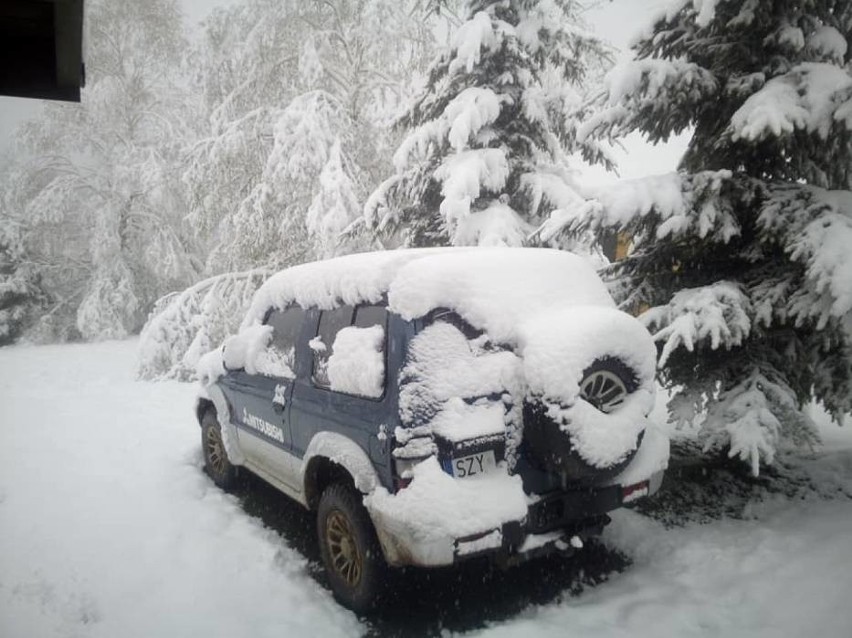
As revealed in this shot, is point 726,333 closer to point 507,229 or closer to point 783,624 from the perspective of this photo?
point 783,624

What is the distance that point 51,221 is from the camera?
17.6 m

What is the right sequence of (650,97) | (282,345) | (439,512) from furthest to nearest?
(650,97), (282,345), (439,512)

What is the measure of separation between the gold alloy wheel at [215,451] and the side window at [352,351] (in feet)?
7.70

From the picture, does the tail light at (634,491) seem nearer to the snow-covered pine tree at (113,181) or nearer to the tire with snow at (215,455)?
the tire with snow at (215,455)

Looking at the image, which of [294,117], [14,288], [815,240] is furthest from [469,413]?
[14,288]

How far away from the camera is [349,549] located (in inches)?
128

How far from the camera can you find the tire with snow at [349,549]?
306 centimetres

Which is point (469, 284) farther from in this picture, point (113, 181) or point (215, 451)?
point (113, 181)

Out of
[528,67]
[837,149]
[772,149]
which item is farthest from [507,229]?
[837,149]

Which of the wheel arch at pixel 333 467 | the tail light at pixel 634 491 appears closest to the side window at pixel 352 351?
the wheel arch at pixel 333 467

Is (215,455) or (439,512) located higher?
(439,512)

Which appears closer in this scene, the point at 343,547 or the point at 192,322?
the point at 343,547

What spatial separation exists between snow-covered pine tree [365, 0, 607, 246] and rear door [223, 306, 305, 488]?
10.4 ft

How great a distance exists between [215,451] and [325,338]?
8.83ft
